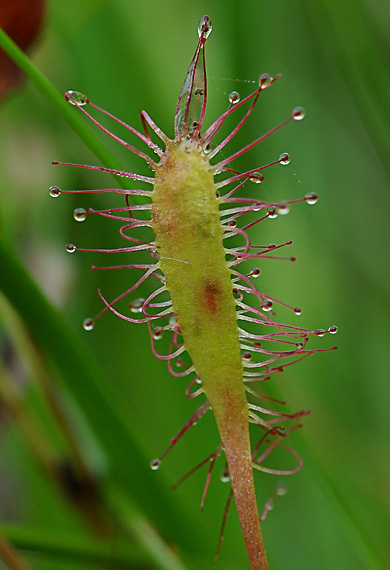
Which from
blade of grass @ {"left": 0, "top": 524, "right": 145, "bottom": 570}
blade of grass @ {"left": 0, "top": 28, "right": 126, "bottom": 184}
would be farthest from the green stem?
blade of grass @ {"left": 0, "top": 28, "right": 126, "bottom": 184}

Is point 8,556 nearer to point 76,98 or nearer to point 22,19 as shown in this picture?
point 76,98

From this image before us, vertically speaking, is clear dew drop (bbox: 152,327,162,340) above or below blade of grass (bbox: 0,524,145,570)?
above

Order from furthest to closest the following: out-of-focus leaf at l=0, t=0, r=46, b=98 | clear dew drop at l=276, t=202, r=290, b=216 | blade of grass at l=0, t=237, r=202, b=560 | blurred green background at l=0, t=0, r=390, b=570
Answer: blurred green background at l=0, t=0, r=390, b=570 → out-of-focus leaf at l=0, t=0, r=46, b=98 → blade of grass at l=0, t=237, r=202, b=560 → clear dew drop at l=276, t=202, r=290, b=216

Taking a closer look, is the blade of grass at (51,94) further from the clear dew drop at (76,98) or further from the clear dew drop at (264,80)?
the clear dew drop at (264,80)

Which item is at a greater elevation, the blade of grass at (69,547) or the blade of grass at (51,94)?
the blade of grass at (51,94)

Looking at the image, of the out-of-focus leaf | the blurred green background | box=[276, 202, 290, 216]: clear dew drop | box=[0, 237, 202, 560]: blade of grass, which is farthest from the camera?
the blurred green background

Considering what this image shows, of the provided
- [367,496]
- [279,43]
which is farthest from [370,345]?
[279,43]

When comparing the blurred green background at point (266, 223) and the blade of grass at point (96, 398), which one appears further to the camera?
the blurred green background at point (266, 223)

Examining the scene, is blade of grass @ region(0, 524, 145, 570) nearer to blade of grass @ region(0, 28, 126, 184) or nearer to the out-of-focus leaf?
blade of grass @ region(0, 28, 126, 184)

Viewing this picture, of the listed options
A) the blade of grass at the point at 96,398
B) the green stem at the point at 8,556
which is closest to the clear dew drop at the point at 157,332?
the blade of grass at the point at 96,398
